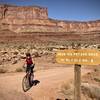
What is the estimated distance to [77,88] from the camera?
8.82 meters

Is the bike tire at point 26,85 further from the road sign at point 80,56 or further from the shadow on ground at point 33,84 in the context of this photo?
the road sign at point 80,56

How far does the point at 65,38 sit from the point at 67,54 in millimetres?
93680

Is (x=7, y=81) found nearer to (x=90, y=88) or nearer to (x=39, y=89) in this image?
(x=39, y=89)

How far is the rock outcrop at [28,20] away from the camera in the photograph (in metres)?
121

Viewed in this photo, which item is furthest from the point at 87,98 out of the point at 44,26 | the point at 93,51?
the point at 44,26

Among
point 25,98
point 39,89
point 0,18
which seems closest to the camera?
point 25,98

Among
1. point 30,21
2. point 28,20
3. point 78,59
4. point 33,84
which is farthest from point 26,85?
point 28,20

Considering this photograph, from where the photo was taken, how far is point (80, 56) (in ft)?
28.6

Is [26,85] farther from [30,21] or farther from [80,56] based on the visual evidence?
[30,21]

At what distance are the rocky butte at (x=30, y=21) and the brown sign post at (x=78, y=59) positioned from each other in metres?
107

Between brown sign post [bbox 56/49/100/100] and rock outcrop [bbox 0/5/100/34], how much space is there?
107 metres

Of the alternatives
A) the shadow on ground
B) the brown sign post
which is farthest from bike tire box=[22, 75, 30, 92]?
the brown sign post

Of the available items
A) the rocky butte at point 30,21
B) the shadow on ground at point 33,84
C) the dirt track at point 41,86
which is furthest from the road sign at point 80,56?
the rocky butte at point 30,21

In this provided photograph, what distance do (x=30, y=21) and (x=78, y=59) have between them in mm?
120284
